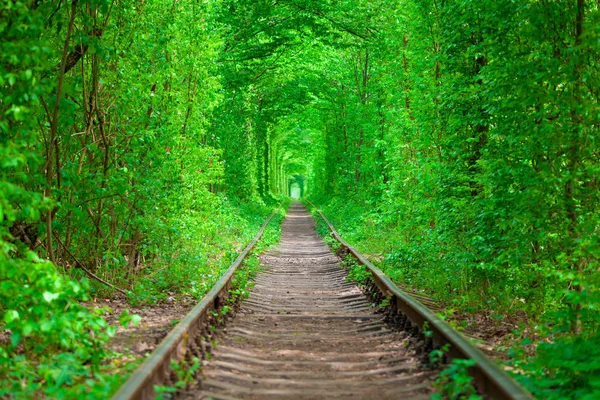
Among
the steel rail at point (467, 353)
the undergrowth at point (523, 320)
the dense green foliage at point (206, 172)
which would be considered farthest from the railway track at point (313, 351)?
the dense green foliage at point (206, 172)

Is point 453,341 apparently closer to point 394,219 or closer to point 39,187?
point 39,187

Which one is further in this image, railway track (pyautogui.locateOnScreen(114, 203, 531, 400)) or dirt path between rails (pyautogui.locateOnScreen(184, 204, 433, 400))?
dirt path between rails (pyautogui.locateOnScreen(184, 204, 433, 400))

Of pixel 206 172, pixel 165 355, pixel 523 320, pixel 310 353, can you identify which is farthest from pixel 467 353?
pixel 206 172

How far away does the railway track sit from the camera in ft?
13.9

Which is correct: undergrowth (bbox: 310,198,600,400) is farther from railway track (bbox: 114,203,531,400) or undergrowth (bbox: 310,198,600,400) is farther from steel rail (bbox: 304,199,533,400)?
railway track (bbox: 114,203,531,400)

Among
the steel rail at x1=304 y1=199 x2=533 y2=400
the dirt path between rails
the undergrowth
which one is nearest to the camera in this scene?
the steel rail at x1=304 y1=199 x2=533 y2=400

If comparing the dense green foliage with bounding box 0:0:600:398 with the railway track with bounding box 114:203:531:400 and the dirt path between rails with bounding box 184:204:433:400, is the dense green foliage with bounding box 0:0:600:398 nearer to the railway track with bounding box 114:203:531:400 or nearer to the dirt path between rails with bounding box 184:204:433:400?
the railway track with bounding box 114:203:531:400

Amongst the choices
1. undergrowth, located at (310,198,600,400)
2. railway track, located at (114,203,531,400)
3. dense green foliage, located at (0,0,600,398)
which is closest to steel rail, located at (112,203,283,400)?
railway track, located at (114,203,531,400)

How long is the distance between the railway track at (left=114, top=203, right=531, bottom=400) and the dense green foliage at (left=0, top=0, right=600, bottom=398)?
1.92ft

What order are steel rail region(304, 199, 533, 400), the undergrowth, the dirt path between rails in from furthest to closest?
the dirt path between rails → the undergrowth → steel rail region(304, 199, 533, 400)

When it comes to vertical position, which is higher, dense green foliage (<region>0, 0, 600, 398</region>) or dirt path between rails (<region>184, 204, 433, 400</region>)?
dense green foliage (<region>0, 0, 600, 398</region>)

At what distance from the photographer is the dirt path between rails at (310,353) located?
4.40 metres

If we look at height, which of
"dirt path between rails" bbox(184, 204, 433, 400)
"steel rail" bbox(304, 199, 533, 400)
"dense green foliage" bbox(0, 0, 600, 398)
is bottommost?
"dirt path between rails" bbox(184, 204, 433, 400)

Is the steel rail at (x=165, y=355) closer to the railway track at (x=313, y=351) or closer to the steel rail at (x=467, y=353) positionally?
the railway track at (x=313, y=351)
